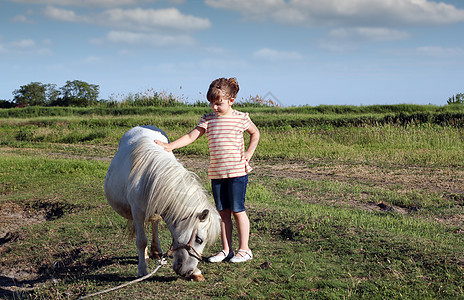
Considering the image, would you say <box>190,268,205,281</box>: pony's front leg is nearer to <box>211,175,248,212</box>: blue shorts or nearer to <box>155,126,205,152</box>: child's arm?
<box>211,175,248,212</box>: blue shorts

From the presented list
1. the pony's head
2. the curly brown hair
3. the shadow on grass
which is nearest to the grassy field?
the shadow on grass

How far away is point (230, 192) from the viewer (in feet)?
13.6

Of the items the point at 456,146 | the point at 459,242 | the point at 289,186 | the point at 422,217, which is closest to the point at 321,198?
the point at 289,186

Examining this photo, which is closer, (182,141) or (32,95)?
(182,141)

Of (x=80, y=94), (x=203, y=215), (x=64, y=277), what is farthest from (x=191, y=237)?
(x=80, y=94)

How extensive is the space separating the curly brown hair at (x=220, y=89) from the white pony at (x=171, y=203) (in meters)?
0.66

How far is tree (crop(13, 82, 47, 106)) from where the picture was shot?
28.3 metres

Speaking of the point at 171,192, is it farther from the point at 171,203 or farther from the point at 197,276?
the point at 197,276

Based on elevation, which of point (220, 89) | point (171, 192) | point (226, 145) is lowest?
point (171, 192)

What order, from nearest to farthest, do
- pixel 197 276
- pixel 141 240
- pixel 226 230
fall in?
1. pixel 197 276
2. pixel 141 240
3. pixel 226 230

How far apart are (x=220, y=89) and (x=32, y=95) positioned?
91.4ft

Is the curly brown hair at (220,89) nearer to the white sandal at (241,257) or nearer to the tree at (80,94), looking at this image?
the white sandal at (241,257)

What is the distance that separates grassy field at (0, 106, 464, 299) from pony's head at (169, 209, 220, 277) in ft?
1.02

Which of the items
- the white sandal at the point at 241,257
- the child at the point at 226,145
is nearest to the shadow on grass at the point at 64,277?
the white sandal at the point at 241,257
